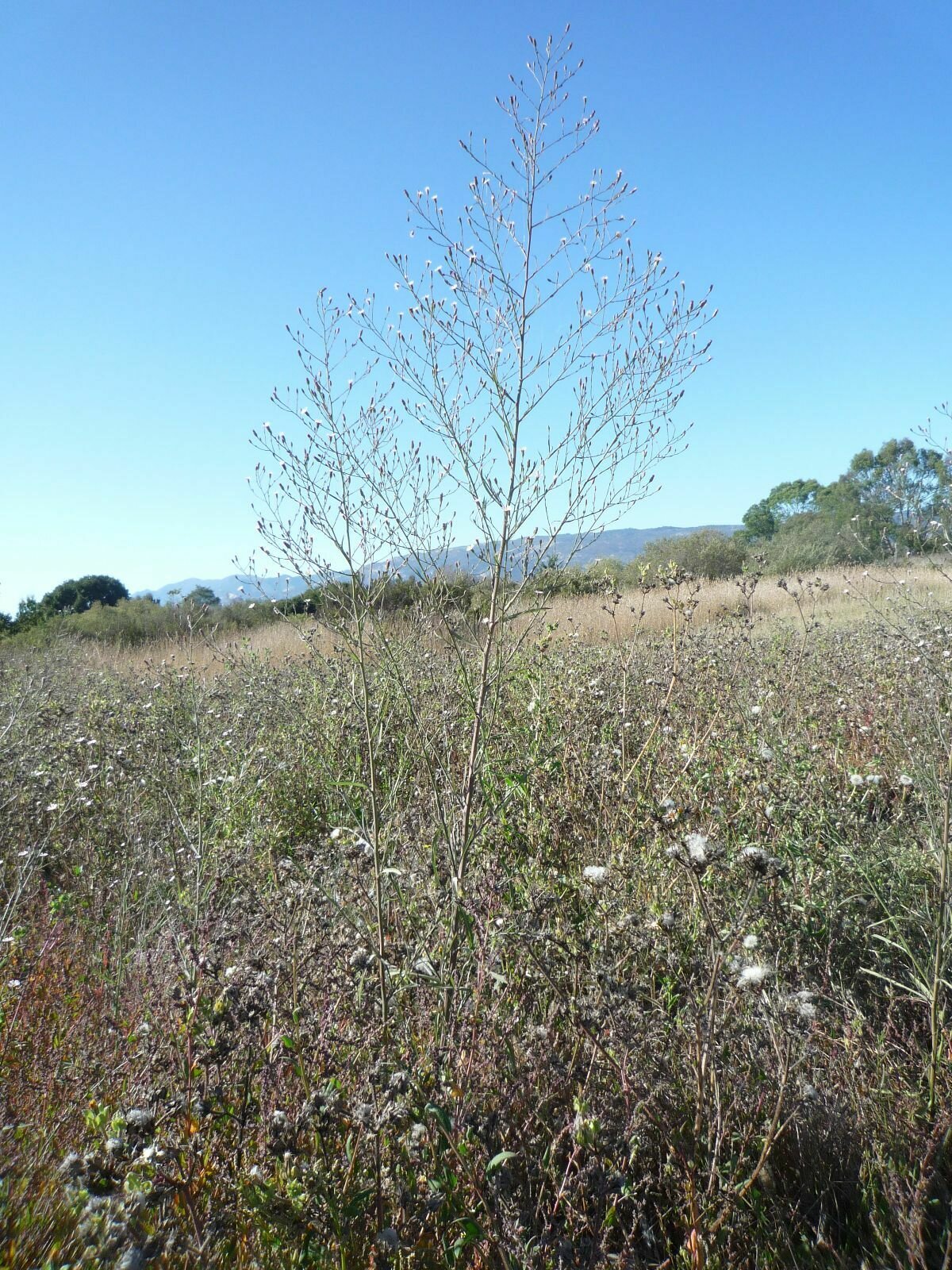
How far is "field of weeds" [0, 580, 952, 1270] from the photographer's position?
1.40 meters

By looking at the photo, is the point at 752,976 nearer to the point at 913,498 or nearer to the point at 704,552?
the point at 913,498

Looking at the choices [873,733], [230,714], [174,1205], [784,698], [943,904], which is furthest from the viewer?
[230,714]

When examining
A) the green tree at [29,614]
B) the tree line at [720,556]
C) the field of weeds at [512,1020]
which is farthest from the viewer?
the green tree at [29,614]

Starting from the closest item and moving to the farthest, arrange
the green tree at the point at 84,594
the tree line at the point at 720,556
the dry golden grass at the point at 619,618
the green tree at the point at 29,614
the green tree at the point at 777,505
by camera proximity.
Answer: the tree line at the point at 720,556 < the dry golden grass at the point at 619,618 < the green tree at the point at 29,614 < the green tree at the point at 84,594 < the green tree at the point at 777,505

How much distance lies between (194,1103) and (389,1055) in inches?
16.9

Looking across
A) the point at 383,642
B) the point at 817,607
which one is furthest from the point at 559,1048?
the point at 817,607

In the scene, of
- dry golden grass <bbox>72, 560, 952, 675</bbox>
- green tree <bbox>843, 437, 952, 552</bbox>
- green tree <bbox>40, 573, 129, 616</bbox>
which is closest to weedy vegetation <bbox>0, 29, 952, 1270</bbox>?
green tree <bbox>843, 437, 952, 552</bbox>

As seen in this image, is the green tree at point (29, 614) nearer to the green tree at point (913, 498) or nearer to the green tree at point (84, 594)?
the green tree at point (84, 594)

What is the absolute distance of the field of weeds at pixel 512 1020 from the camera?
1401 mm

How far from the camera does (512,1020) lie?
2.00 meters

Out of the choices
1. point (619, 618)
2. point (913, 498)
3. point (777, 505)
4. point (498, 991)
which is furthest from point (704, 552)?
point (777, 505)

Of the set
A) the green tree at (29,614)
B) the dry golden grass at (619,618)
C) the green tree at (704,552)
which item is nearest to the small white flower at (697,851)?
the dry golden grass at (619,618)

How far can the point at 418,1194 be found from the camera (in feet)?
4.88

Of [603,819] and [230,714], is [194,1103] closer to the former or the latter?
[603,819]
